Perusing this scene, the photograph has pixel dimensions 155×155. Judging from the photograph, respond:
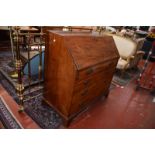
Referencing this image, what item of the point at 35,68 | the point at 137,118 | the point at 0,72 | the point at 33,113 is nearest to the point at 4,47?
the point at 0,72

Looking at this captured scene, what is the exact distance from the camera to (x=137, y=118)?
2.31 metres

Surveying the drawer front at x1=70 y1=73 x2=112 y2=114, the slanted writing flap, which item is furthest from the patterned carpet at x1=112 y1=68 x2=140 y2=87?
the slanted writing flap

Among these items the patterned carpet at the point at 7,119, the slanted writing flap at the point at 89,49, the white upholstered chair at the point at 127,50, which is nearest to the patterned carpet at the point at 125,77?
the white upholstered chair at the point at 127,50

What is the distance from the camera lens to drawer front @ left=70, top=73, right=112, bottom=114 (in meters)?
1.71

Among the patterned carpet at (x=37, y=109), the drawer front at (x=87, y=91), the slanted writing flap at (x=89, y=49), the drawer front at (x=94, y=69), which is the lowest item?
the patterned carpet at (x=37, y=109)

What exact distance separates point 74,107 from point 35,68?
125 cm

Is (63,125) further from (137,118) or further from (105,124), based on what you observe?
(137,118)

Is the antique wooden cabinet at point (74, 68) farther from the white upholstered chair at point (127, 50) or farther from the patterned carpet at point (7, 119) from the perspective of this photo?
the white upholstered chair at point (127, 50)

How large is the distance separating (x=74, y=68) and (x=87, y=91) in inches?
21.5

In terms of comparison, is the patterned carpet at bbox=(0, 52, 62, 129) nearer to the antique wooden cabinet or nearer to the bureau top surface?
the antique wooden cabinet

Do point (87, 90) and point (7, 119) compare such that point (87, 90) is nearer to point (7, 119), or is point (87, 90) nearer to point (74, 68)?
point (74, 68)

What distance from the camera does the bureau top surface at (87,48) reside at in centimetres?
152

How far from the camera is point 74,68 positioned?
1.48m

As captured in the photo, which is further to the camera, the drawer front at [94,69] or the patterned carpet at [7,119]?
the patterned carpet at [7,119]
